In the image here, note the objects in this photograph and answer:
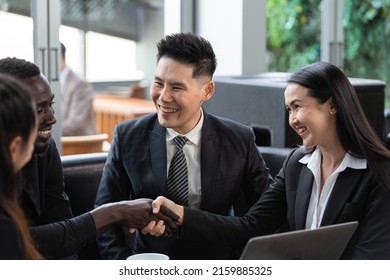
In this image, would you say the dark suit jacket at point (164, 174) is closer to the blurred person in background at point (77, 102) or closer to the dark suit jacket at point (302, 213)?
the dark suit jacket at point (302, 213)

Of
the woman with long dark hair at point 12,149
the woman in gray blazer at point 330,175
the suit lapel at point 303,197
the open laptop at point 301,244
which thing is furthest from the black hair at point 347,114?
the woman with long dark hair at point 12,149

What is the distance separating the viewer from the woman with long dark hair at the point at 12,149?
1.41 m

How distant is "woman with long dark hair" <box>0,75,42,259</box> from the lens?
1409mm

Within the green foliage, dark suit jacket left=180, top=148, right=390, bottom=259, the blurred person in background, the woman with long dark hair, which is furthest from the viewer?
the green foliage

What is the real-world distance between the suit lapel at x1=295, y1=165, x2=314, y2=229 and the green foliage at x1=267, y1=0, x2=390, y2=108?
12.5 feet

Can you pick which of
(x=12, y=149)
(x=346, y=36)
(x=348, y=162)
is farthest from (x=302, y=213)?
(x=346, y=36)

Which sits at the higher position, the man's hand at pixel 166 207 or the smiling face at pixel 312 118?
the smiling face at pixel 312 118

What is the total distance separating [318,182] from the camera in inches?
86.6

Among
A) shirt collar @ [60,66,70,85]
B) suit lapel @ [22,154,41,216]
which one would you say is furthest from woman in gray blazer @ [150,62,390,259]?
shirt collar @ [60,66,70,85]

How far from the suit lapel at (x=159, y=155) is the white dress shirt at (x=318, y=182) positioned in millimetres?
462

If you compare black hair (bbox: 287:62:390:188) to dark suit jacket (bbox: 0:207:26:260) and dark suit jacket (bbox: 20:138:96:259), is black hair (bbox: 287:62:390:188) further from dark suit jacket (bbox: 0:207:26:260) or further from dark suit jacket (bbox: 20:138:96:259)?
dark suit jacket (bbox: 0:207:26:260)

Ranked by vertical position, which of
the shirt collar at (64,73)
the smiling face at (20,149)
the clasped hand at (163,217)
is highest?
the shirt collar at (64,73)
